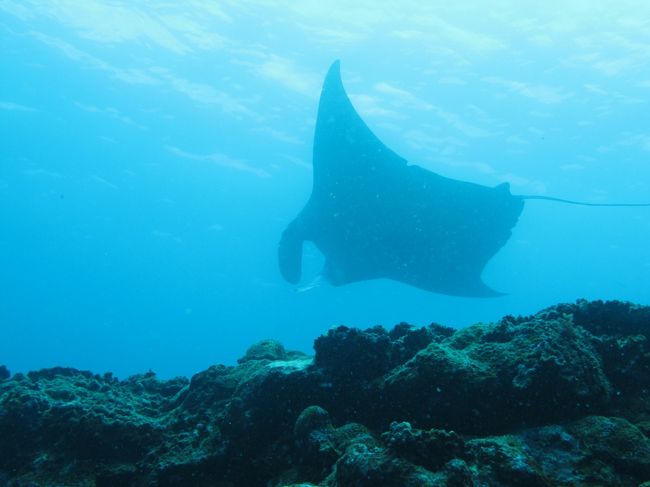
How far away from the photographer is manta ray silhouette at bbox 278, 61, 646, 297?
8.62m

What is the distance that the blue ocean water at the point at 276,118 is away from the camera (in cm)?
1786

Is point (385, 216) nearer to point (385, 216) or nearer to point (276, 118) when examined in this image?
point (385, 216)

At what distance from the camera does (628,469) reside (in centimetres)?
238

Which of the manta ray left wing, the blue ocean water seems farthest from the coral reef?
the blue ocean water

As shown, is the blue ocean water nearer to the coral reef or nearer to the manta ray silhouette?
the manta ray silhouette

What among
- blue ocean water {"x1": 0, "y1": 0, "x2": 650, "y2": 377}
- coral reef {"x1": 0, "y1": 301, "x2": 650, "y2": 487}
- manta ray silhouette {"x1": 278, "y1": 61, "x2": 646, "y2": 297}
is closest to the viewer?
coral reef {"x1": 0, "y1": 301, "x2": 650, "y2": 487}

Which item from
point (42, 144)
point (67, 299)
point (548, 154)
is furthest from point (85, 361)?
point (548, 154)

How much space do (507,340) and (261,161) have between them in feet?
90.4

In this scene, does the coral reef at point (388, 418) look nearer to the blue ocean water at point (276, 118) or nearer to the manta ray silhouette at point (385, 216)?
the manta ray silhouette at point (385, 216)

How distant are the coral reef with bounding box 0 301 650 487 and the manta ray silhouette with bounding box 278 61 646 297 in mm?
4644

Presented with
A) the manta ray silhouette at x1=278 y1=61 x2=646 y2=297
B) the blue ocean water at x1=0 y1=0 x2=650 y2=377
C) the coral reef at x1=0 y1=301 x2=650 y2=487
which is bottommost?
the coral reef at x1=0 y1=301 x2=650 y2=487

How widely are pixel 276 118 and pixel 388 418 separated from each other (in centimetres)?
2298

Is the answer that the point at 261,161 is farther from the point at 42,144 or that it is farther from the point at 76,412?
the point at 76,412

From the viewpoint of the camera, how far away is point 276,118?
24484 millimetres
